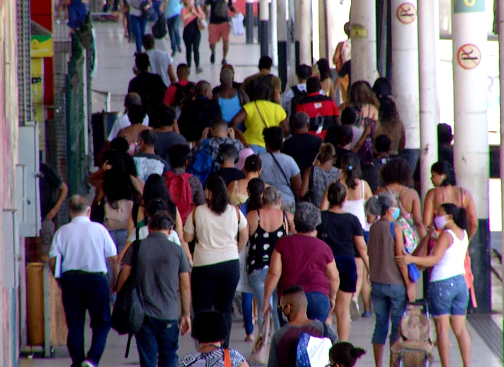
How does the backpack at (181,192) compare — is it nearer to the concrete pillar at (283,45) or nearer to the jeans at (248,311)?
the jeans at (248,311)

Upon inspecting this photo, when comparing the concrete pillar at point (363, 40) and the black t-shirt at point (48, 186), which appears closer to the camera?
the black t-shirt at point (48, 186)

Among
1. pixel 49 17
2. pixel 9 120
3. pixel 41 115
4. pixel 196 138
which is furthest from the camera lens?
pixel 49 17

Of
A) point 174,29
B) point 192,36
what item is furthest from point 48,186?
point 174,29

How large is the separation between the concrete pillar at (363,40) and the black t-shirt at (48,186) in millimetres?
6104

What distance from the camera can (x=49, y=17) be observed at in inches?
616

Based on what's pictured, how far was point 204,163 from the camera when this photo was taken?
35.0 ft

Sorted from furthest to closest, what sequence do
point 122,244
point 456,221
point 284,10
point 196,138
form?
point 284,10 < point 196,138 < point 122,244 < point 456,221

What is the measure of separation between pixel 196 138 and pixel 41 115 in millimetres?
3529

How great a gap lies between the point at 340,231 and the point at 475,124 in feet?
11.6

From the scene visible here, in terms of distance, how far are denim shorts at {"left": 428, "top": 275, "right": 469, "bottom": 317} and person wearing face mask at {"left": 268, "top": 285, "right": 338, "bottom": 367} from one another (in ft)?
8.77

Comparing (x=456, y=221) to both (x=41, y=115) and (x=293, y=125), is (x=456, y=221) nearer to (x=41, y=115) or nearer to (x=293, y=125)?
(x=293, y=125)

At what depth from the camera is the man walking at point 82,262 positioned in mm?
8195

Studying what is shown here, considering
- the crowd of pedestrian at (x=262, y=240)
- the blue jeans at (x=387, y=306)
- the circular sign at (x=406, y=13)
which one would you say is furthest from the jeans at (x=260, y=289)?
the circular sign at (x=406, y=13)

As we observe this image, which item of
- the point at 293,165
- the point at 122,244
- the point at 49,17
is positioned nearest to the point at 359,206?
the point at 293,165
